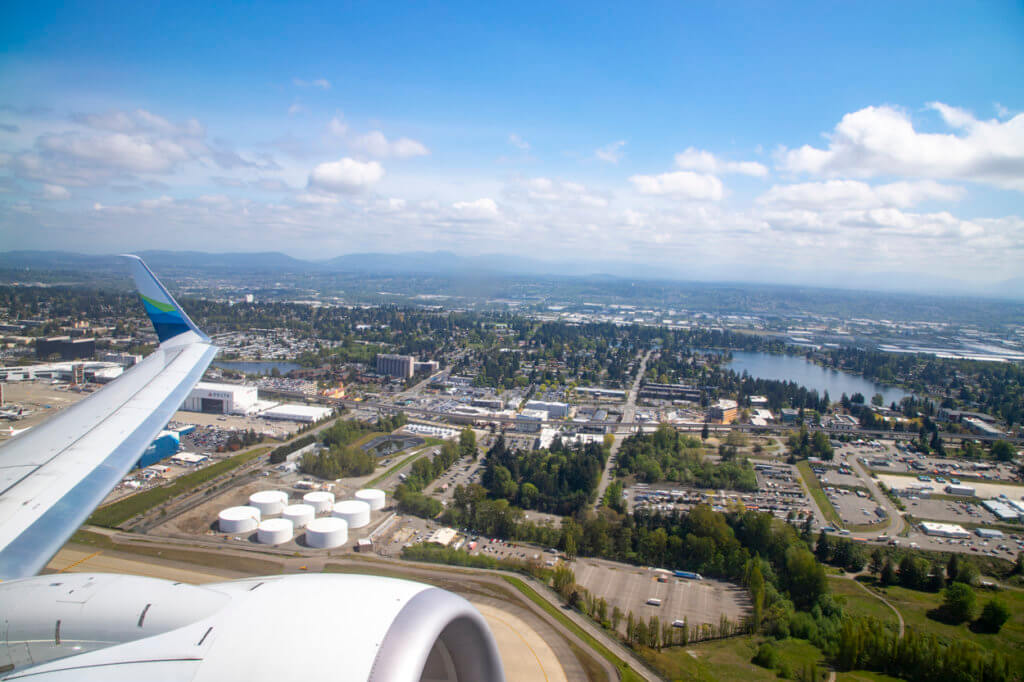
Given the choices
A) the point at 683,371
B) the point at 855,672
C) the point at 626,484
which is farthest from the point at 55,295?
the point at 855,672

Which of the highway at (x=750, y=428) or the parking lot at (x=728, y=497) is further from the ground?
the highway at (x=750, y=428)

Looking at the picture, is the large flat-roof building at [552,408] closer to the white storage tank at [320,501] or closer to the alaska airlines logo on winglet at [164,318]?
the white storage tank at [320,501]

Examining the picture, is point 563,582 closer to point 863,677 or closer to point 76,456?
point 863,677

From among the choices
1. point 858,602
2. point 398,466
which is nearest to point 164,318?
point 398,466

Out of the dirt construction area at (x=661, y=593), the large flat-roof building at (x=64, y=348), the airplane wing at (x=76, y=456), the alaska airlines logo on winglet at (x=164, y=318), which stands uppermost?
the alaska airlines logo on winglet at (x=164, y=318)

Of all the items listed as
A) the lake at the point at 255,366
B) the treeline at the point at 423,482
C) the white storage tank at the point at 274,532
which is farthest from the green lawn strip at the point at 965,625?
the lake at the point at 255,366

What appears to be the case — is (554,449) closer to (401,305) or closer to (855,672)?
(855,672)

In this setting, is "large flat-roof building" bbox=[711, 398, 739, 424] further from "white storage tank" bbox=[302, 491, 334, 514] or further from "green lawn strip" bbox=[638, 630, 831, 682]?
"white storage tank" bbox=[302, 491, 334, 514]
